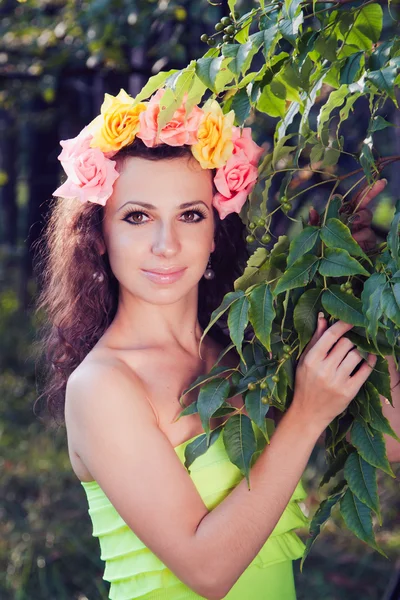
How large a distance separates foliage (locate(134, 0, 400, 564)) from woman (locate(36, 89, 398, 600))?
67 mm

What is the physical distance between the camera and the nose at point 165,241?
1876 mm

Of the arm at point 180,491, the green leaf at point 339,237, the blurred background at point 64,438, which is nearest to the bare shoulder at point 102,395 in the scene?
the arm at point 180,491

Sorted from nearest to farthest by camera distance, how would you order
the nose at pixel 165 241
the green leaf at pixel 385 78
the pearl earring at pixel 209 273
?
the green leaf at pixel 385 78, the nose at pixel 165 241, the pearl earring at pixel 209 273

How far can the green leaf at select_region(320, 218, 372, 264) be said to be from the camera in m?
1.56

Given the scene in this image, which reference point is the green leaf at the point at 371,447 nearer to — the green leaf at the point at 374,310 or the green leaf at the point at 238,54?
the green leaf at the point at 374,310

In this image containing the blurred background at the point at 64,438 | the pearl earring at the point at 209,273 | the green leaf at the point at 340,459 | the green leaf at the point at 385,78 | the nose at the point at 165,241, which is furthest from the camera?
the blurred background at the point at 64,438

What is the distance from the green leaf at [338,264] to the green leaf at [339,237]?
14 millimetres

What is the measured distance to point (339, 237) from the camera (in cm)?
157

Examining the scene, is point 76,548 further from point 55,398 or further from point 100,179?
point 100,179

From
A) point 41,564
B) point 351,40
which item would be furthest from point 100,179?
point 41,564

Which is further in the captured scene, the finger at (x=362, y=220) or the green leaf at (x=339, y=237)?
the finger at (x=362, y=220)

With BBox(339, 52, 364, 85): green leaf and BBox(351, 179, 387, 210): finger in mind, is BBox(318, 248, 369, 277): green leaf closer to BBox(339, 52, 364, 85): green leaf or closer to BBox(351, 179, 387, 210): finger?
BBox(351, 179, 387, 210): finger

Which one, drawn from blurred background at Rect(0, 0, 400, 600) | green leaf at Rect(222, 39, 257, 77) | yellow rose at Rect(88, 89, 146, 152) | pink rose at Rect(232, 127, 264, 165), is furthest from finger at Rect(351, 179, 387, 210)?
blurred background at Rect(0, 0, 400, 600)

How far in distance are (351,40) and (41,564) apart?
2993mm
